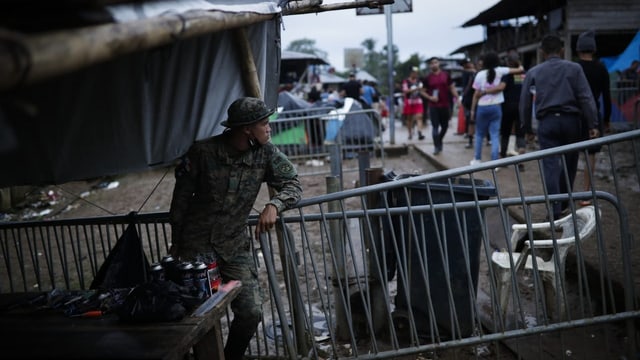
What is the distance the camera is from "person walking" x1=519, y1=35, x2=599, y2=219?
16.9 feet

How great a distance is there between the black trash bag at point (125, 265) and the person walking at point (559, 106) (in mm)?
4092

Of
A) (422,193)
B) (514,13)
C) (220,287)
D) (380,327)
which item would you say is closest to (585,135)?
(422,193)

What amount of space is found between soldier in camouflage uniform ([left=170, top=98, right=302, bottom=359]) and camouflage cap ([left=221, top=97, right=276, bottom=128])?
0.06 m

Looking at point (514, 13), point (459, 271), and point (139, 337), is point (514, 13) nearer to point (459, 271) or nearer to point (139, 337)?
point (459, 271)

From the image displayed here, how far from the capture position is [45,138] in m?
2.88

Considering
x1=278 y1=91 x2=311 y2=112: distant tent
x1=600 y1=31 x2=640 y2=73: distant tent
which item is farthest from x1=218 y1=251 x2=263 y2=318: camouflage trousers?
x1=600 y1=31 x2=640 y2=73: distant tent

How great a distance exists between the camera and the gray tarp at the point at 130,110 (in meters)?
2.66

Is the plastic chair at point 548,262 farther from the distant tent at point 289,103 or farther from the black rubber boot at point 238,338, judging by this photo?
the distant tent at point 289,103

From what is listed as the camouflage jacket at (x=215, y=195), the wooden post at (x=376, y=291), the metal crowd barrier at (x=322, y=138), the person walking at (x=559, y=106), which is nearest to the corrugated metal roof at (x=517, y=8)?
the metal crowd barrier at (x=322, y=138)

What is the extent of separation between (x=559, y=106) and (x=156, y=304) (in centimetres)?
468

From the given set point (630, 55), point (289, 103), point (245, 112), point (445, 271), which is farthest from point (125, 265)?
point (630, 55)

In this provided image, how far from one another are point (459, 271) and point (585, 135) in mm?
2888

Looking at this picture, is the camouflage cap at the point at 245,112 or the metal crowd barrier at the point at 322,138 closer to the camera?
the camouflage cap at the point at 245,112

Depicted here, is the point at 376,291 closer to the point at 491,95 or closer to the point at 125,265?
the point at 125,265
